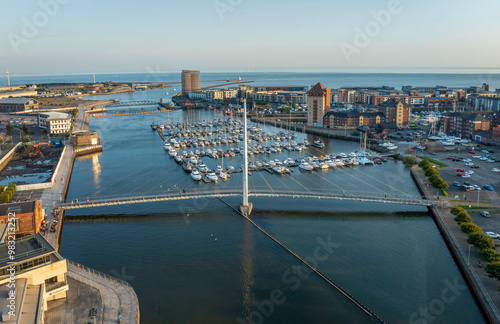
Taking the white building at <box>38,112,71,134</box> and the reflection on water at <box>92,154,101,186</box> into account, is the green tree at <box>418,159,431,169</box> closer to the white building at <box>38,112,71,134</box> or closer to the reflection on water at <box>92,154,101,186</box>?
the reflection on water at <box>92,154,101,186</box>

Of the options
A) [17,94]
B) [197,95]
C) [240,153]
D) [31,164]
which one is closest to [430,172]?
[240,153]

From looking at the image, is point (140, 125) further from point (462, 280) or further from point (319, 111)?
point (462, 280)

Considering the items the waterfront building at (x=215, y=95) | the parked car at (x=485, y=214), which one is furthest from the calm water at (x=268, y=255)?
the waterfront building at (x=215, y=95)

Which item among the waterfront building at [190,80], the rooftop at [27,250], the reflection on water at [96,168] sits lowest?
the reflection on water at [96,168]

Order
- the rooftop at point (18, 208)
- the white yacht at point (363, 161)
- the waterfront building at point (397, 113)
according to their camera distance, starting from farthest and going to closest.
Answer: the waterfront building at point (397, 113)
the white yacht at point (363, 161)
the rooftop at point (18, 208)

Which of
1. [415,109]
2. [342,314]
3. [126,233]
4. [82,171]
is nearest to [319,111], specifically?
[415,109]

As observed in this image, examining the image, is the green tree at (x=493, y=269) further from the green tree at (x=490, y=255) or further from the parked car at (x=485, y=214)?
the parked car at (x=485, y=214)

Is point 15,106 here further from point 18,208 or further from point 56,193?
point 18,208

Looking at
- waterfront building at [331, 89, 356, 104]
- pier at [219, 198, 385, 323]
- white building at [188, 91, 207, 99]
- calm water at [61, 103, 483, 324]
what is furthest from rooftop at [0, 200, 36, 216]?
white building at [188, 91, 207, 99]
